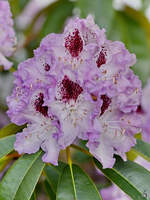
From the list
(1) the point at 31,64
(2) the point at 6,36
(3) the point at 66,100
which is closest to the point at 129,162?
(3) the point at 66,100

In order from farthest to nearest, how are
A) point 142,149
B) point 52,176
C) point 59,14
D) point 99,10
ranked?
1. point 59,14
2. point 99,10
3. point 52,176
4. point 142,149

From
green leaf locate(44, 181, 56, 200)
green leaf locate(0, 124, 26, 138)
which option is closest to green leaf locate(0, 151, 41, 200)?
green leaf locate(0, 124, 26, 138)

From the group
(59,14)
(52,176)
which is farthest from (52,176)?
(59,14)

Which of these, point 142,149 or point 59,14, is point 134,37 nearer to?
point 59,14

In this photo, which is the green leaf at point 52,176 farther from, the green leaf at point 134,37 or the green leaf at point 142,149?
the green leaf at point 134,37

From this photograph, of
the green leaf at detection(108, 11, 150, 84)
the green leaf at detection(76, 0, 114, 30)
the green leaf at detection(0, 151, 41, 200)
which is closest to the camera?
the green leaf at detection(0, 151, 41, 200)

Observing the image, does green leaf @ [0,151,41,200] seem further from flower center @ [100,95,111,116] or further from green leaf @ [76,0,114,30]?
green leaf @ [76,0,114,30]

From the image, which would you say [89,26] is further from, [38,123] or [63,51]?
[38,123]
